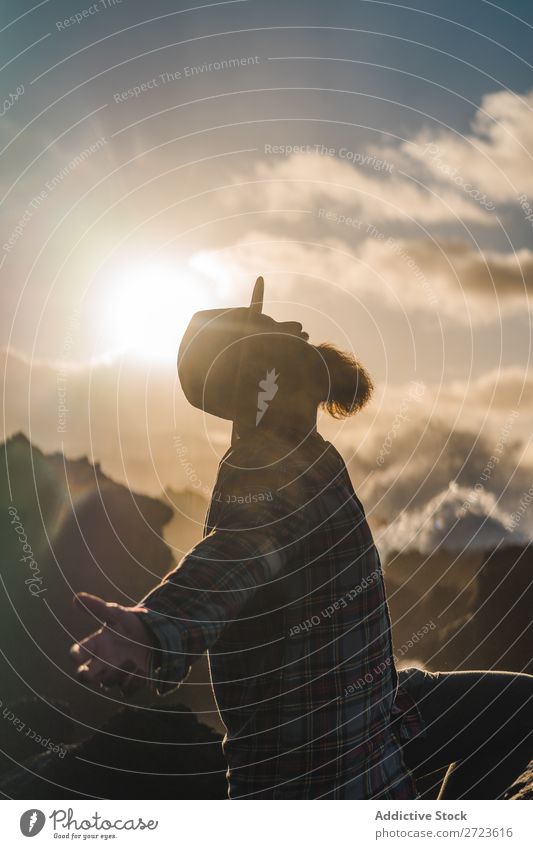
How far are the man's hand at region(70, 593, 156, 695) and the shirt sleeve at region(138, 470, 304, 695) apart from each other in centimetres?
4

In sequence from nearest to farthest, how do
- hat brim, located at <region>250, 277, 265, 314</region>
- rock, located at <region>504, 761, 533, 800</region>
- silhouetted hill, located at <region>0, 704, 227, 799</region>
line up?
hat brim, located at <region>250, 277, 265, 314</region>
rock, located at <region>504, 761, 533, 800</region>
silhouetted hill, located at <region>0, 704, 227, 799</region>

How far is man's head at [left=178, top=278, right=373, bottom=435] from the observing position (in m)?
1.94

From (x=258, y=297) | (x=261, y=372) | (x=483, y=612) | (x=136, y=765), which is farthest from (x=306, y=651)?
(x=483, y=612)

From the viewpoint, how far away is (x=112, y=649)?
103 cm

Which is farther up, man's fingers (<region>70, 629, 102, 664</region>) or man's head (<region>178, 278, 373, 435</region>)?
man's head (<region>178, 278, 373, 435</region>)

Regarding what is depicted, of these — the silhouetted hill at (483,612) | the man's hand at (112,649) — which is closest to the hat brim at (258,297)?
the man's hand at (112,649)

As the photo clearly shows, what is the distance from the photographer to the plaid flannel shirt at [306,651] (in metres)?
1.68

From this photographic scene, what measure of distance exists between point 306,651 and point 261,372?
2.52ft

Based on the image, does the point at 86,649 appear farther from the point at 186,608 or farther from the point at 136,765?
the point at 136,765

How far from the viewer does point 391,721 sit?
6.26ft

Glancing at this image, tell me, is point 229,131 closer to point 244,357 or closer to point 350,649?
point 244,357

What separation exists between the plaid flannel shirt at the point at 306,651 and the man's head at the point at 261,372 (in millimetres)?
115
